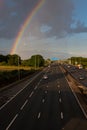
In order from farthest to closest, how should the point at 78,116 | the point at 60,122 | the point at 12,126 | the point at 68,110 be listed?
the point at 68,110 → the point at 78,116 → the point at 60,122 → the point at 12,126

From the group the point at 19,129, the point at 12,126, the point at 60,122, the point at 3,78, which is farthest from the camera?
the point at 3,78

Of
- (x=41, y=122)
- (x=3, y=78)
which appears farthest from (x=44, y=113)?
(x=3, y=78)

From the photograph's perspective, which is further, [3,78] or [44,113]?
[3,78]

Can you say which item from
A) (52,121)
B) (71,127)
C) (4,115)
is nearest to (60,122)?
(52,121)

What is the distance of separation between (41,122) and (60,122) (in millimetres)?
1521

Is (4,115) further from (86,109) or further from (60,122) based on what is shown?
(86,109)

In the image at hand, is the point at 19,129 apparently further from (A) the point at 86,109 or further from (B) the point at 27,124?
(A) the point at 86,109

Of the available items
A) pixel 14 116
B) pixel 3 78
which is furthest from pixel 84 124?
pixel 3 78

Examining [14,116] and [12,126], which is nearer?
[12,126]

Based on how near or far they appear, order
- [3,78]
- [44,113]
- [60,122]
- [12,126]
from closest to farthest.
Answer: [12,126], [60,122], [44,113], [3,78]

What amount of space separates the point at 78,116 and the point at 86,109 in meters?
4.84

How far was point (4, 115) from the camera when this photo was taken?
92.5 ft

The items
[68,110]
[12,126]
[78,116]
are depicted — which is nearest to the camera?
[12,126]

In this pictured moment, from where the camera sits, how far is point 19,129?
834 inches
